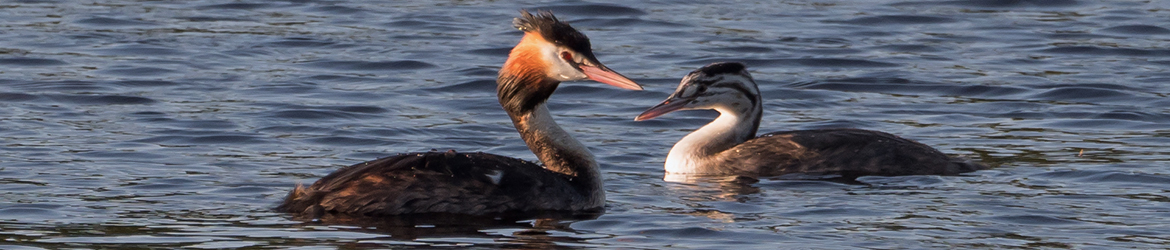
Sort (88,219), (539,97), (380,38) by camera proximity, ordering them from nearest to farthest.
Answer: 1. (88,219)
2. (539,97)
3. (380,38)

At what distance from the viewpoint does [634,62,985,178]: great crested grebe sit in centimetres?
1168

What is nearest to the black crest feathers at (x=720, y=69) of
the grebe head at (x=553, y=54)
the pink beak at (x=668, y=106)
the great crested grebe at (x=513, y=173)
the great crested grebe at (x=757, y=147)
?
the great crested grebe at (x=757, y=147)

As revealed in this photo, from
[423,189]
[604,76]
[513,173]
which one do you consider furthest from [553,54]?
[423,189]

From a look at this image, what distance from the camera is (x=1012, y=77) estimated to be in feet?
54.8

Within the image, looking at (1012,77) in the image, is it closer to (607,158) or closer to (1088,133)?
(1088,133)

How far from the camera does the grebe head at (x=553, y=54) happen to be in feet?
31.8

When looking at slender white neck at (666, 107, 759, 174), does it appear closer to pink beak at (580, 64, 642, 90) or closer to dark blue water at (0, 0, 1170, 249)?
dark blue water at (0, 0, 1170, 249)

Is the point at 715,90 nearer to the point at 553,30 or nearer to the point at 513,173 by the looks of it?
the point at 553,30

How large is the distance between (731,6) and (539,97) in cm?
1157

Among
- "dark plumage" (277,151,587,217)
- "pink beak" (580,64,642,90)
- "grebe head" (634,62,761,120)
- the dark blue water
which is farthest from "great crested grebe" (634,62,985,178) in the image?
"dark plumage" (277,151,587,217)

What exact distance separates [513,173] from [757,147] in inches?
120

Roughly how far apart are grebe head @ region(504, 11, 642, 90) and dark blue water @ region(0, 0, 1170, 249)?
79cm

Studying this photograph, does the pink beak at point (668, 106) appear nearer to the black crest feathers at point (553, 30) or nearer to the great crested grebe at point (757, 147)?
the great crested grebe at point (757, 147)

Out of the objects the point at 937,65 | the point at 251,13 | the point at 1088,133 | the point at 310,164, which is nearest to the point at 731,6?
the point at 937,65
